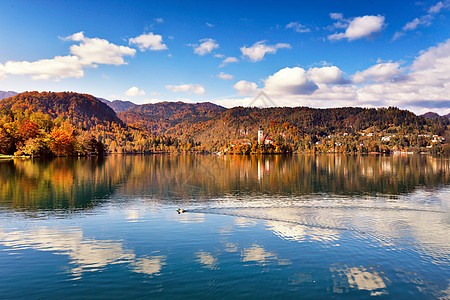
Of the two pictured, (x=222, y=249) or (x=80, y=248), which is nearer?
(x=80, y=248)

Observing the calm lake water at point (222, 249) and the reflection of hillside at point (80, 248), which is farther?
the reflection of hillside at point (80, 248)

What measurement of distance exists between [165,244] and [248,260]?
706 cm

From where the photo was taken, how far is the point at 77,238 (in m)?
24.6

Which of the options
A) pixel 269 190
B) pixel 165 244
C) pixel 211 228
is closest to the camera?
pixel 165 244

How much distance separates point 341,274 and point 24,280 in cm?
1866

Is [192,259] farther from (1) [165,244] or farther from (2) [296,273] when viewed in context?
(2) [296,273]

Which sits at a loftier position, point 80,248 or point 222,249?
point 80,248

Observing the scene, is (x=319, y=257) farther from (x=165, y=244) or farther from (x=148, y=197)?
(x=148, y=197)

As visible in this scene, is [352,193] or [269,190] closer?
[352,193]

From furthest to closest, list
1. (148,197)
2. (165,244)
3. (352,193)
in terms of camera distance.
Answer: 1. (352,193)
2. (148,197)
3. (165,244)

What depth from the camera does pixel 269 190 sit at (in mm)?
55812

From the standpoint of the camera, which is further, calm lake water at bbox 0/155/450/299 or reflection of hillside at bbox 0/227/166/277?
reflection of hillside at bbox 0/227/166/277

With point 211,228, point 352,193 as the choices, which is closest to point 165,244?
point 211,228

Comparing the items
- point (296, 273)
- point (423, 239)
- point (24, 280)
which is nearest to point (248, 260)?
point (296, 273)
